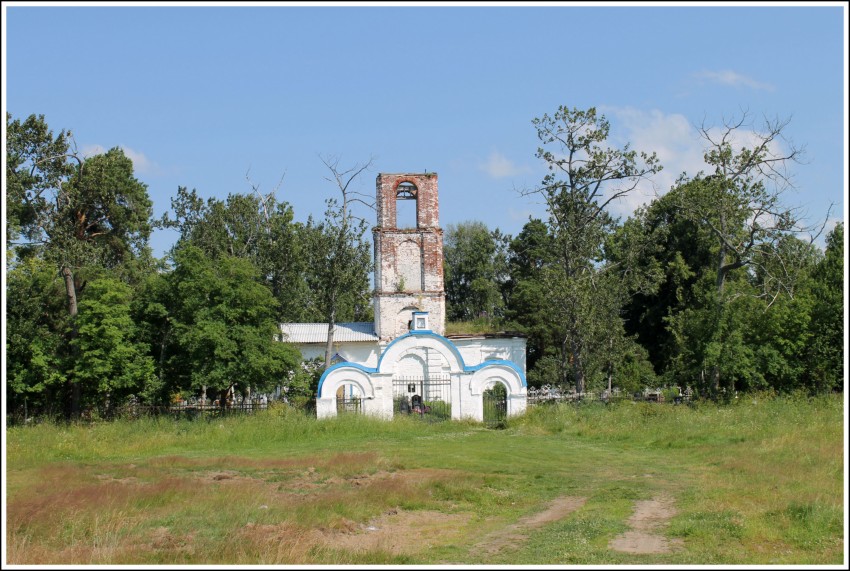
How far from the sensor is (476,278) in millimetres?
67438

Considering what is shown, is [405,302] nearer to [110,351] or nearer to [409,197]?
[409,197]

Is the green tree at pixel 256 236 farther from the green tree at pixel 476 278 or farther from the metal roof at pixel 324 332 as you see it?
the green tree at pixel 476 278

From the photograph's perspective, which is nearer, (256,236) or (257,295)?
(257,295)

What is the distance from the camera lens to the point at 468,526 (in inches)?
551

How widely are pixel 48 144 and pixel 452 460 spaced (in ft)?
73.0

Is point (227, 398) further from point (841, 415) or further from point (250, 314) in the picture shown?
point (841, 415)

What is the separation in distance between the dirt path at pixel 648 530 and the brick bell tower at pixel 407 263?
26931mm

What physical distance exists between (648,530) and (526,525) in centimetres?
183

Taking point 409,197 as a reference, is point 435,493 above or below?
below

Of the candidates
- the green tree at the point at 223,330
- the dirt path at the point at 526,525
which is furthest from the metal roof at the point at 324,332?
the dirt path at the point at 526,525

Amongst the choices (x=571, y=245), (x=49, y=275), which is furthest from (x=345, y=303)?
(x=49, y=275)

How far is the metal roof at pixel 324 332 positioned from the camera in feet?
140

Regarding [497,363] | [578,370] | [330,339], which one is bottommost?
[578,370]

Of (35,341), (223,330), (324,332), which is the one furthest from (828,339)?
(35,341)
